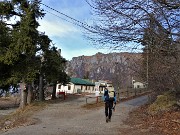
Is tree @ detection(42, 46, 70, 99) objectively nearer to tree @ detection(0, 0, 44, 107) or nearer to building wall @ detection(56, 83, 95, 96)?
tree @ detection(0, 0, 44, 107)

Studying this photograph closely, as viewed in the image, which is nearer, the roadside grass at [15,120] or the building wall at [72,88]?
the roadside grass at [15,120]

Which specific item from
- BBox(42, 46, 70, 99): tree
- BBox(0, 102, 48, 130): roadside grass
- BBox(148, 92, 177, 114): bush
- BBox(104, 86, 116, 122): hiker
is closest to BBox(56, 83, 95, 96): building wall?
BBox(42, 46, 70, 99): tree

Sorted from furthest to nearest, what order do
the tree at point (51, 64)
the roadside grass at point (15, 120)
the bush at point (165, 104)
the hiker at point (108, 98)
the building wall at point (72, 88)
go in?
the building wall at point (72, 88)
the tree at point (51, 64)
the bush at point (165, 104)
the hiker at point (108, 98)
the roadside grass at point (15, 120)

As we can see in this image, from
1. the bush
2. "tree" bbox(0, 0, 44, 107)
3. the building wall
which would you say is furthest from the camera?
the building wall

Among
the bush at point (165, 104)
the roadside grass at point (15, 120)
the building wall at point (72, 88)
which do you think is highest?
the building wall at point (72, 88)

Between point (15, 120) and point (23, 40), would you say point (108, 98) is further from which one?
point (23, 40)

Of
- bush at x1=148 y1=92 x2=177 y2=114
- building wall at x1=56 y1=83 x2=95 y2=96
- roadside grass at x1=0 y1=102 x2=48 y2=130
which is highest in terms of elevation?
building wall at x1=56 y1=83 x2=95 y2=96

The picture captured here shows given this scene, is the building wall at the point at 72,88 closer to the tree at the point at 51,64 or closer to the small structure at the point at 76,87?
the small structure at the point at 76,87

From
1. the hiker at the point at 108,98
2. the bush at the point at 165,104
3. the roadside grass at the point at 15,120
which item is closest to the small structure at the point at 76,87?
the roadside grass at the point at 15,120

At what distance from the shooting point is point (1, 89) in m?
38.2

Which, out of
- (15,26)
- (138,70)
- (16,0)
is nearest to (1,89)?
(15,26)

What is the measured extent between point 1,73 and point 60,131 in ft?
69.8

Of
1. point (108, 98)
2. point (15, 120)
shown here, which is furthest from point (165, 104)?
point (15, 120)

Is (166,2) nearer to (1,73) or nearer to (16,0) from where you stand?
(16,0)
